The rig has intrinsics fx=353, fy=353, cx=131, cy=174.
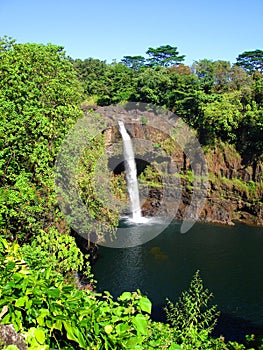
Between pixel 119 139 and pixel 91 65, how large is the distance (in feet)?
58.4

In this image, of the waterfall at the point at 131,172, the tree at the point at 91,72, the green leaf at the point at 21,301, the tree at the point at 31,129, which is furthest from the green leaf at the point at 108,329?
the tree at the point at 91,72

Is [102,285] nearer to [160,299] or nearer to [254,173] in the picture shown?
[160,299]

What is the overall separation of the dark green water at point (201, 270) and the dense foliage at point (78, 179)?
769 mm

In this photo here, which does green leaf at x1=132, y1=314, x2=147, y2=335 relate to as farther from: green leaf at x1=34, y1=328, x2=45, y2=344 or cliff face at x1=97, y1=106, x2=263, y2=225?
cliff face at x1=97, y1=106, x2=263, y2=225

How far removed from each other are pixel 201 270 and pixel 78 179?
7.39m

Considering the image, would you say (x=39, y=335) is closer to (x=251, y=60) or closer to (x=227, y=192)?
(x=227, y=192)

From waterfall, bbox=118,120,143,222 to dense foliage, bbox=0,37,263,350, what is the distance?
203 inches

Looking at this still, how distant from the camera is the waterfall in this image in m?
24.5

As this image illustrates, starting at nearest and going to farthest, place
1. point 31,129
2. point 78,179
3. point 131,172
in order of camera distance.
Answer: point 31,129 → point 78,179 → point 131,172

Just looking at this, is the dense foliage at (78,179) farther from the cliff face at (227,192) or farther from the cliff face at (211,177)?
the cliff face at (211,177)

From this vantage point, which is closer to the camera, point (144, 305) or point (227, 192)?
point (144, 305)

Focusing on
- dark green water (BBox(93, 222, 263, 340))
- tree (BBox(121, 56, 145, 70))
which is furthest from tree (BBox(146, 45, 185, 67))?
dark green water (BBox(93, 222, 263, 340))

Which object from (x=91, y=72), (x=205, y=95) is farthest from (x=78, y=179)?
(x=91, y=72)

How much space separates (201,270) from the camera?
15.5 metres
